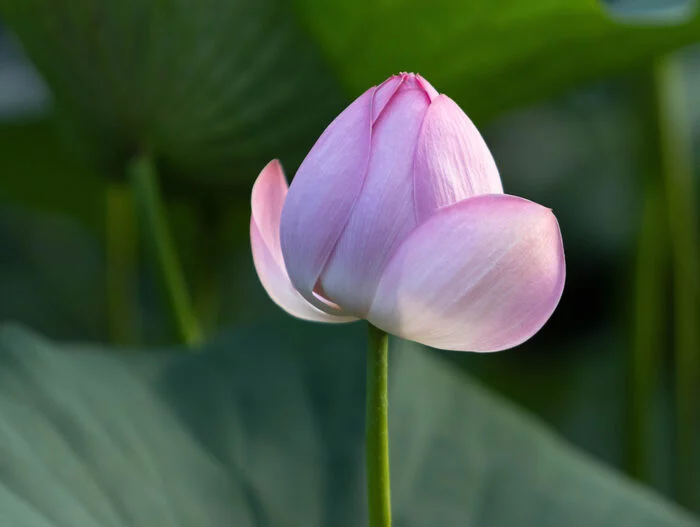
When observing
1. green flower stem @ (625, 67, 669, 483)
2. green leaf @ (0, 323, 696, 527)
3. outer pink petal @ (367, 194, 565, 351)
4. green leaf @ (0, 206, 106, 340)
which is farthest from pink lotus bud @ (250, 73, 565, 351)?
green leaf @ (0, 206, 106, 340)

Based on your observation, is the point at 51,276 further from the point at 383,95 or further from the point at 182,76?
the point at 383,95

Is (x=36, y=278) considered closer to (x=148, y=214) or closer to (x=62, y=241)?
(x=62, y=241)

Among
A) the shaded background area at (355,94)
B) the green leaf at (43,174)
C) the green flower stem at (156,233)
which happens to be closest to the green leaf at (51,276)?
the shaded background area at (355,94)

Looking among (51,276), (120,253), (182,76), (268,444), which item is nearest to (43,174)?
(120,253)

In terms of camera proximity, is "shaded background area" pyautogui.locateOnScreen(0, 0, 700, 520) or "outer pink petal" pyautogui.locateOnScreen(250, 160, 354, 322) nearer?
"outer pink petal" pyautogui.locateOnScreen(250, 160, 354, 322)

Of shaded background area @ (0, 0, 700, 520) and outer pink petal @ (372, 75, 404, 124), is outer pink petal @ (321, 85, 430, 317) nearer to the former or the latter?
outer pink petal @ (372, 75, 404, 124)
